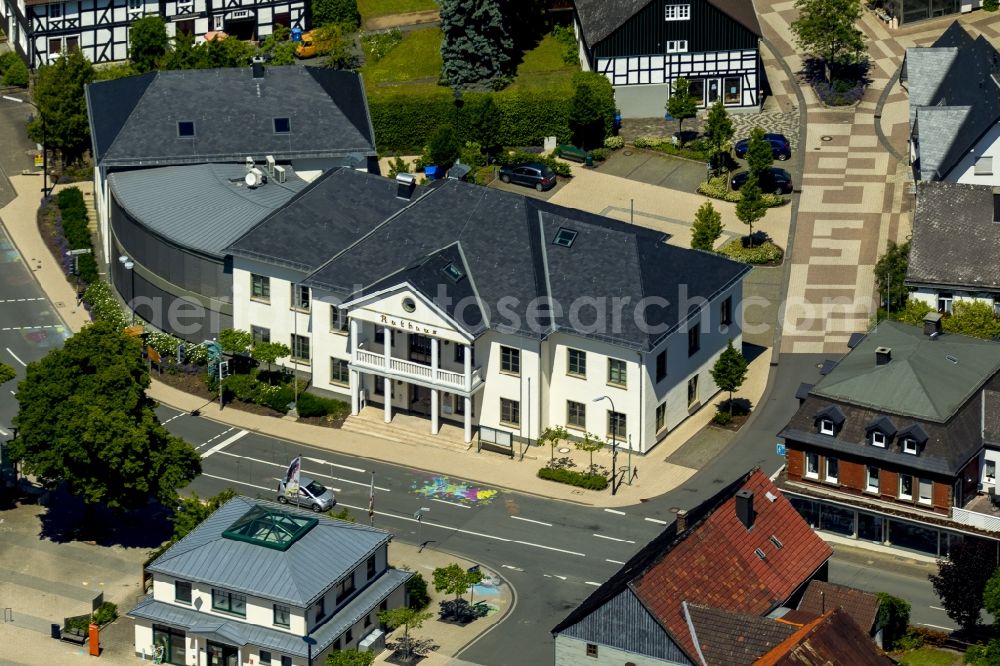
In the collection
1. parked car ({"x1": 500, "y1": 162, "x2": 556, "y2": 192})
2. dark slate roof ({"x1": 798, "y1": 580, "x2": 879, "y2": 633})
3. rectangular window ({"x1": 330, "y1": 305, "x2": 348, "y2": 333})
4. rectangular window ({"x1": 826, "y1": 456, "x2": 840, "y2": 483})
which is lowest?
dark slate roof ({"x1": 798, "y1": 580, "x2": 879, "y2": 633})

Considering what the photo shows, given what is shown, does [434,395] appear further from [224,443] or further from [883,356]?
[883,356]

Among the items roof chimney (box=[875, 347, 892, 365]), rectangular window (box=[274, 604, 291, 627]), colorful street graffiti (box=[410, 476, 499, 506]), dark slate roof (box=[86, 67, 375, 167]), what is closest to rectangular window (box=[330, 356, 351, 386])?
colorful street graffiti (box=[410, 476, 499, 506])

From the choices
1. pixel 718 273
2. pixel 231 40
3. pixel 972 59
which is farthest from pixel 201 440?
pixel 972 59

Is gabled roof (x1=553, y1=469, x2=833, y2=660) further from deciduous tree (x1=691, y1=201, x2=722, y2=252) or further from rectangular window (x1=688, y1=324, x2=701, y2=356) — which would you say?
deciduous tree (x1=691, y1=201, x2=722, y2=252)

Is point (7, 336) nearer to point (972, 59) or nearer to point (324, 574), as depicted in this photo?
point (324, 574)

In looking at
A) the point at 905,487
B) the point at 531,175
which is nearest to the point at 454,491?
the point at 905,487
